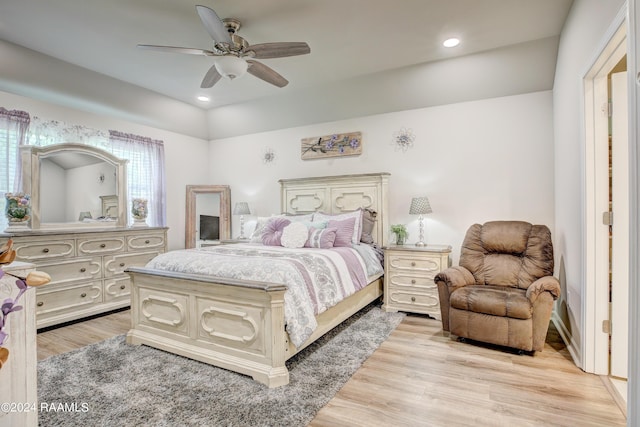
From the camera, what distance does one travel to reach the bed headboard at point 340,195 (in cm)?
435

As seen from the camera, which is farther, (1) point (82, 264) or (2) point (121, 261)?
(2) point (121, 261)

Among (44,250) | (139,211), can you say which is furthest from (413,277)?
(44,250)

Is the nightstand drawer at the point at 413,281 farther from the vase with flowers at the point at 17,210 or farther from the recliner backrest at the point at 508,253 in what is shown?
the vase with flowers at the point at 17,210

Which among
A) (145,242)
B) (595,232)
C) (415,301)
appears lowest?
(415,301)

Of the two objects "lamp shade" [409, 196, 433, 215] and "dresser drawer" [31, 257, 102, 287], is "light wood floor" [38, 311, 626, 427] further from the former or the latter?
"lamp shade" [409, 196, 433, 215]

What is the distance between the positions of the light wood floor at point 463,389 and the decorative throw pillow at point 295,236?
51.8 inches

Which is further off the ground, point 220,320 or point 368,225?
point 368,225

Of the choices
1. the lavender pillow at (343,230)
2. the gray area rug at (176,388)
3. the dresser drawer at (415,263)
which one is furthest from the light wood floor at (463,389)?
the lavender pillow at (343,230)

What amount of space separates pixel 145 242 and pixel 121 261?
0.37m

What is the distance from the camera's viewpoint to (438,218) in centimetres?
413

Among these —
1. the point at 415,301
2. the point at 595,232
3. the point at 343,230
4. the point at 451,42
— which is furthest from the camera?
the point at 343,230

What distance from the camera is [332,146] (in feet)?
15.8

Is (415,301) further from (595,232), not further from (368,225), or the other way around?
(595,232)

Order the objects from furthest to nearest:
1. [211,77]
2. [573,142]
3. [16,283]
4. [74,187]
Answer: [74,187] < [211,77] < [573,142] < [16,283]
